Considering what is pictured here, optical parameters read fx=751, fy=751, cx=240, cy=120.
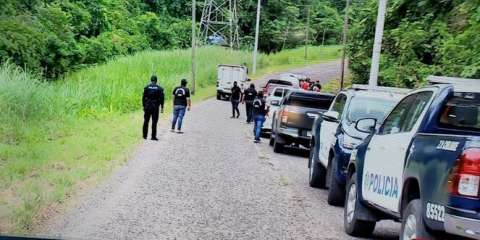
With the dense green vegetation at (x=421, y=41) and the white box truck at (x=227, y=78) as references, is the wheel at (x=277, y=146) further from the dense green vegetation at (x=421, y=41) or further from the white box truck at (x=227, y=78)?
the white box truck at (x=227, y=78)

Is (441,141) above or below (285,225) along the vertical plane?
above

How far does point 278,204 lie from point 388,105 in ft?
9.33

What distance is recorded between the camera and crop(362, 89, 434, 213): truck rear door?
7558 millimetres

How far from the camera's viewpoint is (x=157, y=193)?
41.3ft

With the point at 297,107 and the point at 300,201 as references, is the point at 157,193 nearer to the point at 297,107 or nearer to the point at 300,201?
the point at 300,201

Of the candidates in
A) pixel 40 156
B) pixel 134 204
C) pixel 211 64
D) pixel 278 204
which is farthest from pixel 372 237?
pixel 211 64

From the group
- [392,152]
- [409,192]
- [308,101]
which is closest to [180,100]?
[308,101]

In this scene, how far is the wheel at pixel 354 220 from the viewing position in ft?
30.9

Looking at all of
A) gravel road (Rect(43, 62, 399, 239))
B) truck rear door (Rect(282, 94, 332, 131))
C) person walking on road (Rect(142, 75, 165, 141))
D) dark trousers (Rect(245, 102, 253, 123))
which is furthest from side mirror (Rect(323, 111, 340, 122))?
dark trousers (Rect(245, 102, 253, 123))

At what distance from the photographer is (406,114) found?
8188 millimetres

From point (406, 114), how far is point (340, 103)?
630 centimetres

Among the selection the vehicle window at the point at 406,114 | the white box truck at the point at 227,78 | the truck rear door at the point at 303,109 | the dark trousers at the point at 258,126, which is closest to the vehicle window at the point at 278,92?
the dark trousers at the point at 258,126

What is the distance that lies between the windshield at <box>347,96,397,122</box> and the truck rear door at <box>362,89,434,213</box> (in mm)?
4110

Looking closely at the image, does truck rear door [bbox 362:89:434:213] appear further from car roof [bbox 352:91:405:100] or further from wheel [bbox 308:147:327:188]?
wheel [bbox 308:147:327:188]
